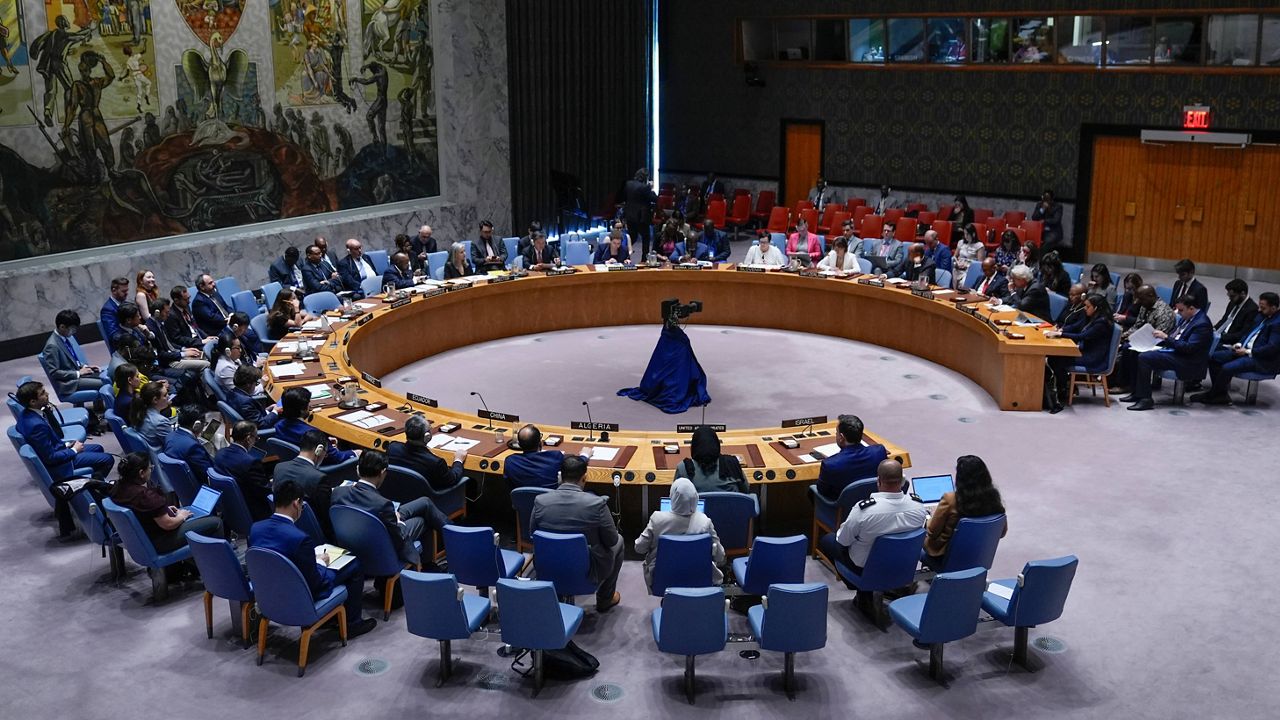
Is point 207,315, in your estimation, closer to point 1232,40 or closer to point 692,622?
point 692,622

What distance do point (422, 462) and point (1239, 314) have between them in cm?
827

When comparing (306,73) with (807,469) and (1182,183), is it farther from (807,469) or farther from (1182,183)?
(1182,183)

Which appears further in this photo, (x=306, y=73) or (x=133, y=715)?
(x=306, y=73)

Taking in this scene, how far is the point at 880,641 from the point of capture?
6.69 m

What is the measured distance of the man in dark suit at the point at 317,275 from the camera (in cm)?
1334

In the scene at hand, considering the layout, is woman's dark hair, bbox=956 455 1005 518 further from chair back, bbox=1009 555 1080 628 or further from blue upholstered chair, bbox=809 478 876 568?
blue upholstered chair, bbox=809 478 876 568

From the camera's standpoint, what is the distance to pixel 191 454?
25.5ft

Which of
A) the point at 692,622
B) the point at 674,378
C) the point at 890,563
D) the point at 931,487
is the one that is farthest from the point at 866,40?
the point at 692,622

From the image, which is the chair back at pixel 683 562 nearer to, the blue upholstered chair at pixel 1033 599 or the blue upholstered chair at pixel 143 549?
the blue upholstered chair at pixel 1033 599

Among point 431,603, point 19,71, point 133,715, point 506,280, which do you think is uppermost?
point 19,71

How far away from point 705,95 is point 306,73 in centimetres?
898

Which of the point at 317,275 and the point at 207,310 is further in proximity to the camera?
the point at 317,275

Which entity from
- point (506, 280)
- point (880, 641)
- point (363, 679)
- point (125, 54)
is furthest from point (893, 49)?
point (363, 679)

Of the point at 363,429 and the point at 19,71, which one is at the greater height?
the point at 19,71
